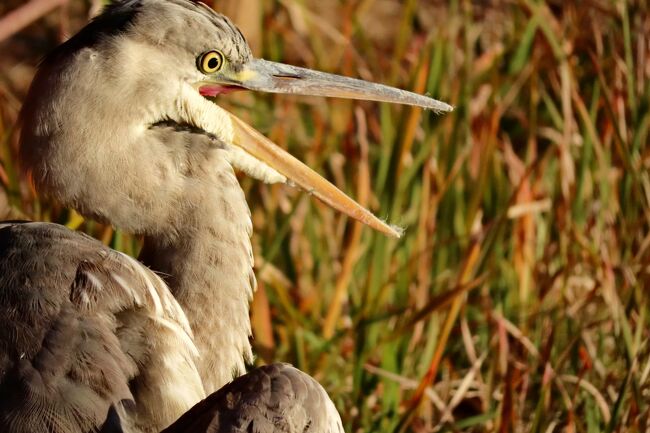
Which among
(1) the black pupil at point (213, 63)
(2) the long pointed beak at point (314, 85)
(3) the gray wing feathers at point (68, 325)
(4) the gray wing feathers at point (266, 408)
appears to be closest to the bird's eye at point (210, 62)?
(1) the black pupil at point (213, 63)

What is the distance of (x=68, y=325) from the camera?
2238 mm

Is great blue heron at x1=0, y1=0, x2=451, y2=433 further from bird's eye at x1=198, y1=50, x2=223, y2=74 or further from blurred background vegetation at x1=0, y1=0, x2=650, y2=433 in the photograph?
blurred background vegetation at x1=0, y1=0, x2=650, y2=433

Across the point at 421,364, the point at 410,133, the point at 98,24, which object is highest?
the point at 98,24

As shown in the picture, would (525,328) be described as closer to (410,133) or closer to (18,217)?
(410,133)

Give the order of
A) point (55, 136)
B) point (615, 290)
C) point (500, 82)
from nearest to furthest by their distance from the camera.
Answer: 1. point (55, 136)
2. point (615, 290)
3. point (500, 82)

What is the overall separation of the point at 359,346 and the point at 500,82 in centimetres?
134

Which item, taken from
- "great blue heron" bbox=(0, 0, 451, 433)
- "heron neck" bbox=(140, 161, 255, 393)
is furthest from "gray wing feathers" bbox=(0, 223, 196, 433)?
"heron neck" bbox=(140, 161, 255, 393)

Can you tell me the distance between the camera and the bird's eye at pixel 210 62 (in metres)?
2.60

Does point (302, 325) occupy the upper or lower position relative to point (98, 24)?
lower

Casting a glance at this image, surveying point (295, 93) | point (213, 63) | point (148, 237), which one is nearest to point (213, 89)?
point (213, 63)

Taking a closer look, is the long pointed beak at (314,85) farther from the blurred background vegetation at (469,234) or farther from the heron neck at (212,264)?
the blurred background vegetation at (469,234)

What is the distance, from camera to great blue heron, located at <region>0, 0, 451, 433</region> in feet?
7.18

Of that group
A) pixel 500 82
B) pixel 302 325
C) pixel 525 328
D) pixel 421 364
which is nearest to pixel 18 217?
pixel 302 325

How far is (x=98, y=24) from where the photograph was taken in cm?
255
